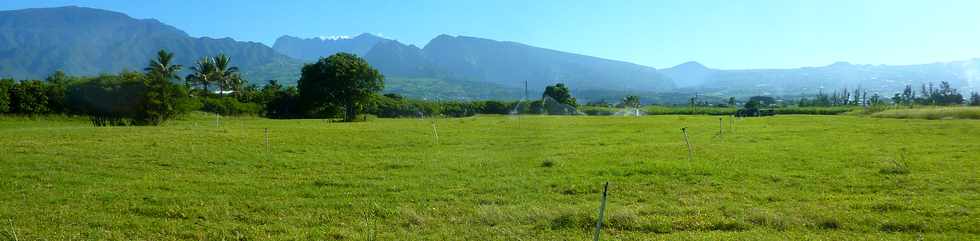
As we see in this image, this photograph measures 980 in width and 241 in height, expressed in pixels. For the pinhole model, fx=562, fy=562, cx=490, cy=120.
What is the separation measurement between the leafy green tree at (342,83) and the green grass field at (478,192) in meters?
42.0

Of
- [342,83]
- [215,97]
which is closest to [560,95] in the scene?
[342,83]

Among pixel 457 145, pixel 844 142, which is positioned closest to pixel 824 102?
pixel 844 142

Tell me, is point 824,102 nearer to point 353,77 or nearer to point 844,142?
point 353,77

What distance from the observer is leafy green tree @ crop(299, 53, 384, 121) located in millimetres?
62656

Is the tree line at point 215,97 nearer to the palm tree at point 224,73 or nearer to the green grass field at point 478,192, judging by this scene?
the palm tree at point 224,73

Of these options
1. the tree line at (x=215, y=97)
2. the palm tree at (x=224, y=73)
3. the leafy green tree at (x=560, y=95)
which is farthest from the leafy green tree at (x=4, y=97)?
the leafy green tree at (x=560, y=95)

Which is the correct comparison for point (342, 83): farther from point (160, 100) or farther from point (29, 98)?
point (29, 98)

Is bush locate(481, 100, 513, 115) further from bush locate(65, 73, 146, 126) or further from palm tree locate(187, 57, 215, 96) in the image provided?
bush locate(65, 73, 146, 126)

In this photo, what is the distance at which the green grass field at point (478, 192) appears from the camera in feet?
27.5

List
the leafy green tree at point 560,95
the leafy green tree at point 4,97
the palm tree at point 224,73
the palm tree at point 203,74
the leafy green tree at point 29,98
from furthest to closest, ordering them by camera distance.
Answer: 1. the leafy green tree at point 560,95
2. the palm tree at point 224,73
3. the palm tree at point 203,74
4. the leafy green tree at point 29,98
5. the leafy green tree at point 4,97

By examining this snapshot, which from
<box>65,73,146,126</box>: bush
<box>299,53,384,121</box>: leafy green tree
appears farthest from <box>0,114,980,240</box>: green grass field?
<box>299,53,384,121</box>: leafy green tree

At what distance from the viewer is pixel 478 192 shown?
11.5 m

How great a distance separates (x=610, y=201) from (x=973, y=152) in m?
15.3

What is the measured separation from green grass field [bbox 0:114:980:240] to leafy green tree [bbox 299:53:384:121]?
42013mm
